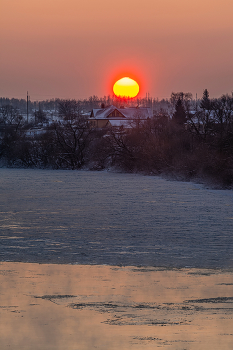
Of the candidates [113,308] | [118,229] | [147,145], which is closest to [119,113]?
[147,145]

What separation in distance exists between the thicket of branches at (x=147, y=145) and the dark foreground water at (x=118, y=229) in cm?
1155

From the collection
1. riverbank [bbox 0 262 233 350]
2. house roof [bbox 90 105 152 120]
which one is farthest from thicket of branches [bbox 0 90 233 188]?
house roof [bbox 90 105 152 120]

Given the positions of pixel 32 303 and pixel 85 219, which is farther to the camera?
pixel 85 219

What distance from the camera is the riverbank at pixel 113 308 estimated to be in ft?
21.1

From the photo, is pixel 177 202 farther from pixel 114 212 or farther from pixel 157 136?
pixel 157 136

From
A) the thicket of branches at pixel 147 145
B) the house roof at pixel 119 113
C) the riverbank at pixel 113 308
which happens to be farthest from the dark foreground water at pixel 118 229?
the house roof at pixel 119 113

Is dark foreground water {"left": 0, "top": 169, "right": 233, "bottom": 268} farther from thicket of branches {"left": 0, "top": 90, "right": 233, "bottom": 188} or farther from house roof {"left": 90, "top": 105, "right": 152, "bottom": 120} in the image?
house roof {"left": 90, "top": 105, "right": 152, "bottom": 120}

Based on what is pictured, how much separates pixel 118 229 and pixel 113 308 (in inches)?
306

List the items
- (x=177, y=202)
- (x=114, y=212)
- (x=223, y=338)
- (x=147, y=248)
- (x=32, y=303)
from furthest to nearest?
(x=177, y=202) < (x=114, y=212) < (x=147, y=248) < (x=32, y=303) < (x=223, y=338)

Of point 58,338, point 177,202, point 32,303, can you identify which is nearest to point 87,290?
point 32,303

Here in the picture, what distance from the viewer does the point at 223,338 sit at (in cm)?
649

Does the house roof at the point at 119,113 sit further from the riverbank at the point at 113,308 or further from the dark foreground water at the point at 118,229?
the riverbank at the point at 113,308

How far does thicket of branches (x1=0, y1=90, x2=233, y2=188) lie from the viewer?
3728cm

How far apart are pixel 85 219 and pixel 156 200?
714 cm
